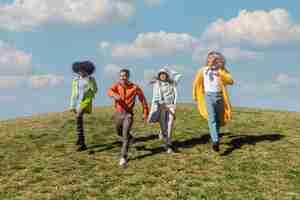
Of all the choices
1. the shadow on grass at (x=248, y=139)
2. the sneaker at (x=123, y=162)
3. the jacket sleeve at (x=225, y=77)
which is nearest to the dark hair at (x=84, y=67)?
the sneaker at (x=123, y=162)

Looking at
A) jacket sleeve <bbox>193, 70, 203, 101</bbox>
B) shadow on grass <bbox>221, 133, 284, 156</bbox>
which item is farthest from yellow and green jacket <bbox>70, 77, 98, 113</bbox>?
shadow on grass <bbox>221, 133, 284, 156</bbox>

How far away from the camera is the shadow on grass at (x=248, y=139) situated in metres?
14.2

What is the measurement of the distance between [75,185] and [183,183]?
8.71 ft

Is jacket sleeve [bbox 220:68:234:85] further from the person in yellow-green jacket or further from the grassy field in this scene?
the person in yellow-green jacket

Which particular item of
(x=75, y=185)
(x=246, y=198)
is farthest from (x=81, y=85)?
(x=246, y=198)

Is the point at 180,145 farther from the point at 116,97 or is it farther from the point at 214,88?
the point at 116,97

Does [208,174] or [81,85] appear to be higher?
[81,85]

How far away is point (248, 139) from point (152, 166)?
17.1 feet

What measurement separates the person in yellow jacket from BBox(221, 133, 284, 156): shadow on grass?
3.87 feet

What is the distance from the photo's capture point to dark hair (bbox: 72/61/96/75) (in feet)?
43.9

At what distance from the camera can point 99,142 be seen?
15531 millimetres

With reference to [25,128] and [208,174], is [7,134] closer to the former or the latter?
[25,128]

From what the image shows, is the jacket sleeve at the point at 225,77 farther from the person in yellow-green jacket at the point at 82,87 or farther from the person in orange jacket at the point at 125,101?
the person in yellow-green jacket at the point at 82,87

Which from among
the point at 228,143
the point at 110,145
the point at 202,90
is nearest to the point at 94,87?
the point at 110,145
